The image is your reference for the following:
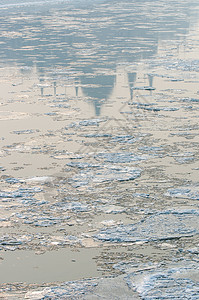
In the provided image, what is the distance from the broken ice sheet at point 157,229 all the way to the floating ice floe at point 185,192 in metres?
0.49

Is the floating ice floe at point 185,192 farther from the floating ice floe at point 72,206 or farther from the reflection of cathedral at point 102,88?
the reflection of cathedral at point 102,88

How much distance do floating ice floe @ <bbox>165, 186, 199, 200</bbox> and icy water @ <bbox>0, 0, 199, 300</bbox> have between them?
0.01m

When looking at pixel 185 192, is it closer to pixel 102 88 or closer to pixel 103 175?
pixel 103 175

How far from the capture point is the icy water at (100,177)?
5434 millimetres

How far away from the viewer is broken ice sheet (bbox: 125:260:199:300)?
5035 mm

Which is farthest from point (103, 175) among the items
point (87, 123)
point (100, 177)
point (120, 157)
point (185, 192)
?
point (87, 123)

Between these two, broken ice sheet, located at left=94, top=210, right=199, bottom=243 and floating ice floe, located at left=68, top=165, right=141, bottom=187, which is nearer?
broken ice sheet, located at left=94, top=210, right=199, bottom=243

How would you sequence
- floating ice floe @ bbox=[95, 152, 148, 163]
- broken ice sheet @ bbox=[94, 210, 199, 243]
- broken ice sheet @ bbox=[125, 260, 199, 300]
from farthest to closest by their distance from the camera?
floating ice floe @ bbox=[95, 152, 148, 163] → broken ice sheet @ bbox=[94, 210, 199, 243] → broken ice sheet @ bbox=[125, 260, 199, 300]

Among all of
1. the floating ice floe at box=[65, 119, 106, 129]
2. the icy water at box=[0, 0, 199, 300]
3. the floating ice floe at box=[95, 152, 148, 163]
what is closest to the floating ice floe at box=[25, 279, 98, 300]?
the icy water at box=[0, 0, 199, 300]

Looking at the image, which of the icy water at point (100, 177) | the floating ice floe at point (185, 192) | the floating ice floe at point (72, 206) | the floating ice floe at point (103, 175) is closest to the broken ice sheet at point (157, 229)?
the icy water at point (100, 177)

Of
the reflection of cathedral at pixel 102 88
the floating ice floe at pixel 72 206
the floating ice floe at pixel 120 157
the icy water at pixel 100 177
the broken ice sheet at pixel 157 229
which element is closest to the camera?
the icy water at pixel 100 177

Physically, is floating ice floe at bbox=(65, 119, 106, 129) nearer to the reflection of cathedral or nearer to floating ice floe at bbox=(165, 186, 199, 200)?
the reflection of cathedral

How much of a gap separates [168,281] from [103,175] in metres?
2.73

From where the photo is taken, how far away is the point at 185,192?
7141mm
